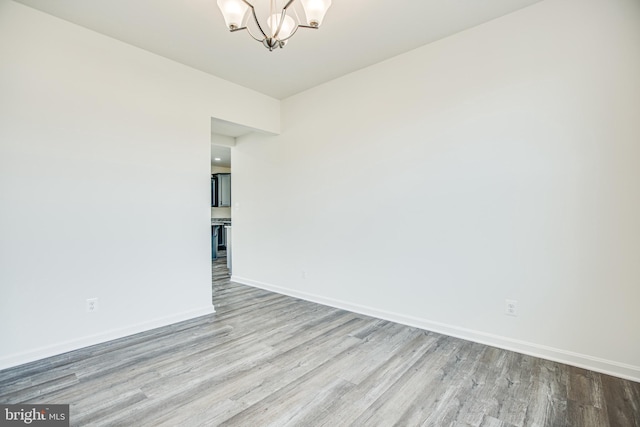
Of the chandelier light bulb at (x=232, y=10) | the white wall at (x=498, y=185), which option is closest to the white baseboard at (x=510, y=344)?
the white wall at (x=498, y=185)

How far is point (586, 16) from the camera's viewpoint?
2164mm

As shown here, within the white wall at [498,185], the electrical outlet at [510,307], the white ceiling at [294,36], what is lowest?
the electrical outlet at [510,307]

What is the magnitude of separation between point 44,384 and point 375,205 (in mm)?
3126

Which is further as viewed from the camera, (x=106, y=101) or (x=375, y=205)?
(x=375, y=205)

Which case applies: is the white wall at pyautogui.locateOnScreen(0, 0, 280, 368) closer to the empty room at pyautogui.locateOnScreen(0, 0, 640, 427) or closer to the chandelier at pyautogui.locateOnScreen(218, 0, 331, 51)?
the empty room at pyautogui.locateOnScreen(0, 0, 640, 427)

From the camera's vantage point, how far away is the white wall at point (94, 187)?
2291 millimetres

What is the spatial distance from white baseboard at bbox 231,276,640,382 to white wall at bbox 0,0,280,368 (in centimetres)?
193

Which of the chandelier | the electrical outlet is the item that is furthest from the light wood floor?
the chandelier

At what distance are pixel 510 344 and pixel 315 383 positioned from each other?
5.60 ft

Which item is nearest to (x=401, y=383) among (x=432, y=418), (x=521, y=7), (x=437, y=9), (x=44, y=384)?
(x=432, y=418)

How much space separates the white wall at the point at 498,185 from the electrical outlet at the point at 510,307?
0.04m

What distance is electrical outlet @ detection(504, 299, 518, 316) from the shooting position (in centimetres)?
245

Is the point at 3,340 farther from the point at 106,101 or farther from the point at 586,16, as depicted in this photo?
the point at 586,16

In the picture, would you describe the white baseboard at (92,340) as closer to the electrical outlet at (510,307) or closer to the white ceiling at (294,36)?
the white ceiling at (294,36)
